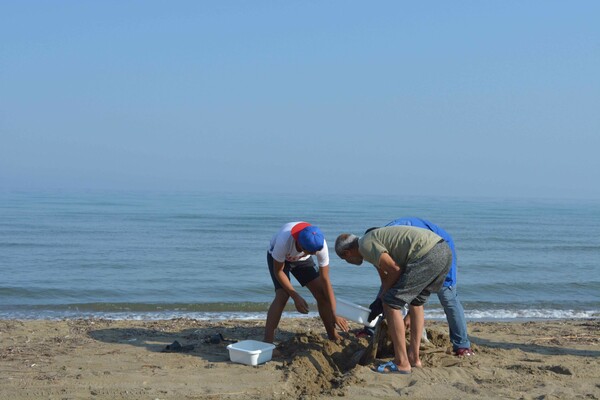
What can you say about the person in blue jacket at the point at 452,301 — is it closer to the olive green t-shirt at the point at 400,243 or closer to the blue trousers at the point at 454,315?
the blue trousers at the point at 454,315

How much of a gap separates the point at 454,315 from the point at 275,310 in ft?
5.76

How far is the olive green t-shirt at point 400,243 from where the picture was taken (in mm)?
6062

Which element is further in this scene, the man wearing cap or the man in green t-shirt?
the man wearing cap

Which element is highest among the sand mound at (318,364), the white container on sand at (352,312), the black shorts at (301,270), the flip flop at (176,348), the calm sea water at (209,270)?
the black shorts at (301,270)

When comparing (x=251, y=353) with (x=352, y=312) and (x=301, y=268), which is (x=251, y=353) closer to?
(x=301, y=268)

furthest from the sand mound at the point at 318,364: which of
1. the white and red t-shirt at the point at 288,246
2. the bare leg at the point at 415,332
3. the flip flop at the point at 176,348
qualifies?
the flip flop at the point at 176,348

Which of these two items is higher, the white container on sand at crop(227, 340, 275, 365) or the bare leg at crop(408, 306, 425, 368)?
the bare leg at crop(408, 306, 425, 368)

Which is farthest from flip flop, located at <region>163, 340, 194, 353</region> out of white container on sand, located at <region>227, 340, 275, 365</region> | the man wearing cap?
the man wearing cap

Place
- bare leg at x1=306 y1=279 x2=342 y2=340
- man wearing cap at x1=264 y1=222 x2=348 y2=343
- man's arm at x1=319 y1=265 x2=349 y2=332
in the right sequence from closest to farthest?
man wearing cap at x1=264 y1=222 x2=348 y2=343, man's arm at x1=319 y1=265 x2=349 y2=332, bare leg at x1=306 y1=279 x2=342 y2=340

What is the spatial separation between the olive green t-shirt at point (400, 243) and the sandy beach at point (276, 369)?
1051mm

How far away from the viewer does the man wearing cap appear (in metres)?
6.67

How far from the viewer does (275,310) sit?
23.7ft

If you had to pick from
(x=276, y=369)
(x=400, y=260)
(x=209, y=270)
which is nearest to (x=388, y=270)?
(x=400, y=260)

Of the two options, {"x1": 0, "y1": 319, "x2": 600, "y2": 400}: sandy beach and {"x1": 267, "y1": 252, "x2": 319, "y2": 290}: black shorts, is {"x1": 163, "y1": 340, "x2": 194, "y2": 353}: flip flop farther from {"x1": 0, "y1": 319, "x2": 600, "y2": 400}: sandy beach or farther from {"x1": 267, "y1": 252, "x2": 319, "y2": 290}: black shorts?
{"x1": 267, "y1": 252, "x2": 319, "y2": 290}: black shorts
